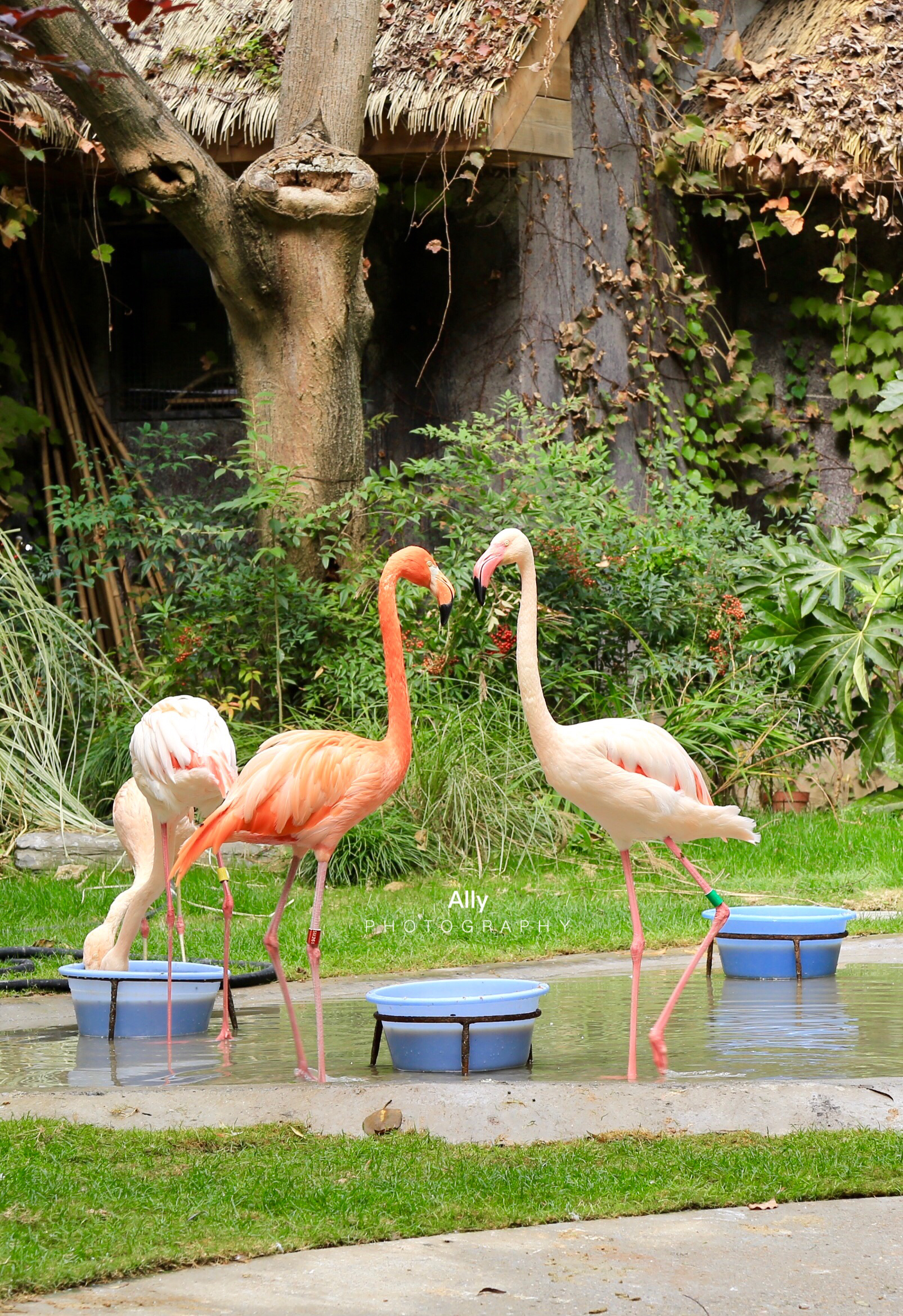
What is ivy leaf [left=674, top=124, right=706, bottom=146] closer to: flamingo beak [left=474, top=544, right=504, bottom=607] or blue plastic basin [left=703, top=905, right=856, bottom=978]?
blue plastic basin [left=703, top=905, right=856, bottom=978]

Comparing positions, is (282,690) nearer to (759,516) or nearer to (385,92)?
(385,92)

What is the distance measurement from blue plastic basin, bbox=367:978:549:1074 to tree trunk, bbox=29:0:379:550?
5.78 m

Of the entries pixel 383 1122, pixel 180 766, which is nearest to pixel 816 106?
pixel 180 766

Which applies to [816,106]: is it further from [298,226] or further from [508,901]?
[508,901]

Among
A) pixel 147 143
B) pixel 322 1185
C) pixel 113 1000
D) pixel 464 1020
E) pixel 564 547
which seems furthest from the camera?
pixel 564 547

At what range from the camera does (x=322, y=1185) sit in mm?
3369

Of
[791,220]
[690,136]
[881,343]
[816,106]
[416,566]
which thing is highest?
[816,106]

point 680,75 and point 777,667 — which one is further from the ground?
point 680,75

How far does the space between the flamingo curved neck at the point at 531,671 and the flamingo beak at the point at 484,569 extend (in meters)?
0.10

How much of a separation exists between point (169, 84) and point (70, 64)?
795 cm

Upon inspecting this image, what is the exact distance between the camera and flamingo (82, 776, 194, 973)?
5660 mm

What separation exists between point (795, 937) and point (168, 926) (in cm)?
232

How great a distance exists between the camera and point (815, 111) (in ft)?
39.2

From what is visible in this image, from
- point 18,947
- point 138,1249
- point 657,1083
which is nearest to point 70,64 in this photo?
point 138,1249
